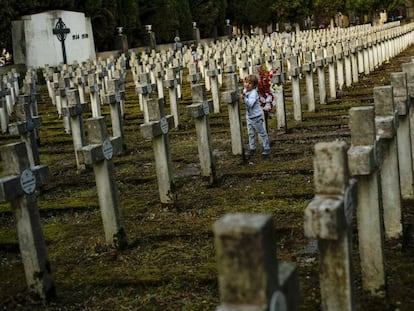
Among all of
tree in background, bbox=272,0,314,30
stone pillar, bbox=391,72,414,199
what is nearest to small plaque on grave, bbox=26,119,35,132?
stone pillar, bbox=391,72,414,199

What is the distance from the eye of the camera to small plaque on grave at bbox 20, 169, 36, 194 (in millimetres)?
5180

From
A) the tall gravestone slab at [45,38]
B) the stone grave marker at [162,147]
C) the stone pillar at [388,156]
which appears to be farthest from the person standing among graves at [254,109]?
the tall gravestone slab at [45,38]

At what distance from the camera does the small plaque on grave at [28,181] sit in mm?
5180

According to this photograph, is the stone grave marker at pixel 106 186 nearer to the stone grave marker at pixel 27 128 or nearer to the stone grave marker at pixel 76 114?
the stone grave marker at pixel 27 128

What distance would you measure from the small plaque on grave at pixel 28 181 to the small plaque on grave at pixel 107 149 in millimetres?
1026

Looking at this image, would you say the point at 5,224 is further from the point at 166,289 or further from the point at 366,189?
the point at 366,189

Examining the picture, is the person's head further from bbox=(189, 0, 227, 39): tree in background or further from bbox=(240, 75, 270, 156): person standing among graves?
bbox=(189, 0, 227, 39): tree in background

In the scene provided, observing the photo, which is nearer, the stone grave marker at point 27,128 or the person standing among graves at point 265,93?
the stone grave marker at point 27,128

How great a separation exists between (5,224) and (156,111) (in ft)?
6.95

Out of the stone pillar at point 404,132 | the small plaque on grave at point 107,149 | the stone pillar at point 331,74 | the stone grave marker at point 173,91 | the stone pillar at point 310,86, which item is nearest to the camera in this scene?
the stone pillar at point 404,132

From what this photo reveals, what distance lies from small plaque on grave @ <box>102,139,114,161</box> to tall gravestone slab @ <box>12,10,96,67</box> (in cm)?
2806

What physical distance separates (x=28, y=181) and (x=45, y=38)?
101 ft

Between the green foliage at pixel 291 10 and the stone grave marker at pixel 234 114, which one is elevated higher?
the green foliage at pixel 291 10

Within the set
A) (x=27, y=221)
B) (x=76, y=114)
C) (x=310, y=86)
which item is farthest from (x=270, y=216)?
(x=310, y=86)
